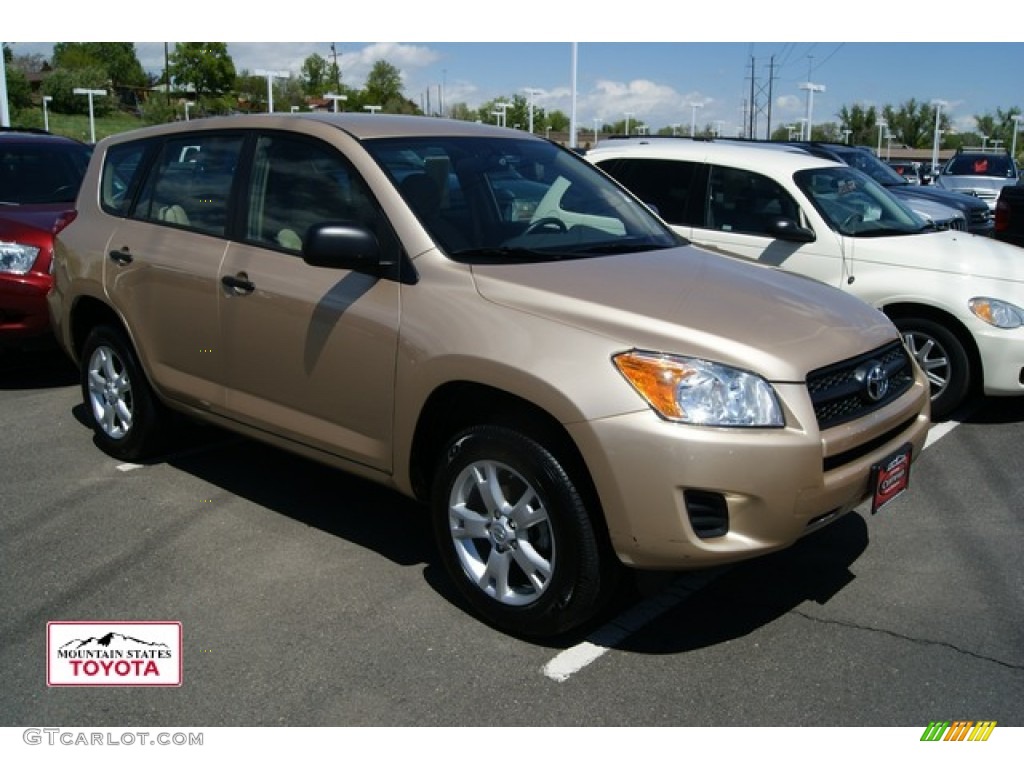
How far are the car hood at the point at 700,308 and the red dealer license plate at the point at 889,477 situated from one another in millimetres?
411

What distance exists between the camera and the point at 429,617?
3879 mm

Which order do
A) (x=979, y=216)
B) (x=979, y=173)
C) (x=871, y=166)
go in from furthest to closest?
(x=979, y=173)
(x=871, y=166)
(x=979, y=216)

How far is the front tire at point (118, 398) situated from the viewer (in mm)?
5359

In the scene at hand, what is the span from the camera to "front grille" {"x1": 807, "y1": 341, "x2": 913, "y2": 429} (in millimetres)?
3467

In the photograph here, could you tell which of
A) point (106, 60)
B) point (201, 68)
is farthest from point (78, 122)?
point (106, 60)

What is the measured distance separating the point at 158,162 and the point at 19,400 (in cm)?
282

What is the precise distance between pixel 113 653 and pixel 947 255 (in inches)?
223

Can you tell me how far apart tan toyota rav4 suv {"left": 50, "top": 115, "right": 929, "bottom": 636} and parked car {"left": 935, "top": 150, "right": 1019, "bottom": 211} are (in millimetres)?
18905

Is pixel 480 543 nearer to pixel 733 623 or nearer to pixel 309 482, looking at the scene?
pixel 733 623

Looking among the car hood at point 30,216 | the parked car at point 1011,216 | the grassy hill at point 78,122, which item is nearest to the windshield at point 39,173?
the car hood at point 30,216

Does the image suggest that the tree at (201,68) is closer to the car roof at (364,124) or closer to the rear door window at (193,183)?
the rear door window at (193,183)

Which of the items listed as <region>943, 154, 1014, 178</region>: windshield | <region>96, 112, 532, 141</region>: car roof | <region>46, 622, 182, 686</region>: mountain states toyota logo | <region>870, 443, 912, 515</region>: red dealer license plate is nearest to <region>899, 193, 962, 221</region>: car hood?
<region>96, 112, 532, 141</region>: car roof

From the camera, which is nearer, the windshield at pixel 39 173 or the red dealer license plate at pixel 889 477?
the red dealer license plate at pixel 889 477

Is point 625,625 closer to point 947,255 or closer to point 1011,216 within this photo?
point 947,255
